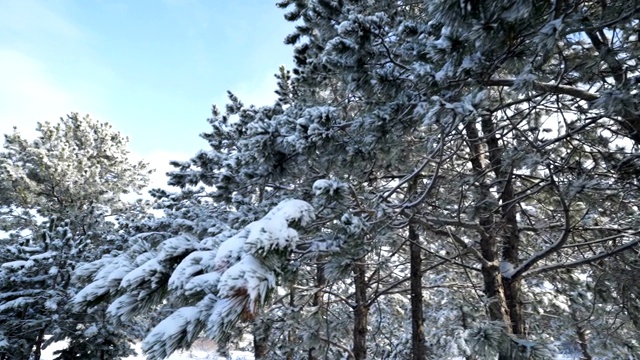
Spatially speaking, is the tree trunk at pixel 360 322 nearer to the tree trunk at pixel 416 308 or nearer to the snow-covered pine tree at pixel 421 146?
the snow-covered pine tree at pixel 421 146

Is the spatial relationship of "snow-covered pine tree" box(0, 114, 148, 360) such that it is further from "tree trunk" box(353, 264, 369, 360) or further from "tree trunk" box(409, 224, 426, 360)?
"tree trunk" box(409, 224, 426, 360)

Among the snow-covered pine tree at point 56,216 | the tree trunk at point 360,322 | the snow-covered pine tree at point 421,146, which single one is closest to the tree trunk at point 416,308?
the snow-covered pine tree at point 421,146

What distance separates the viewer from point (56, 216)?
806 centimetres

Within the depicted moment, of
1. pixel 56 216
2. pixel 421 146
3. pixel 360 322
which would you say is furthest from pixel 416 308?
pixel 56 216

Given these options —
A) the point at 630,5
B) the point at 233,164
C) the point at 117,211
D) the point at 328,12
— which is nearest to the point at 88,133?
the point at 117,211

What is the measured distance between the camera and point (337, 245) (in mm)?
2428

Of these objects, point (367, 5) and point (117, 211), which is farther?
point (117, 211)

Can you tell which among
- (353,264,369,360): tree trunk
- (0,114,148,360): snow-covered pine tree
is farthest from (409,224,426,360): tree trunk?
(0,114,148,360): snow-covered pine tree

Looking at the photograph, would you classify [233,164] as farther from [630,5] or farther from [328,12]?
[630,5]

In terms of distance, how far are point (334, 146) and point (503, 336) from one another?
8.58 feet

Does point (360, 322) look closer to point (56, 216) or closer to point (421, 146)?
point (421, 146)

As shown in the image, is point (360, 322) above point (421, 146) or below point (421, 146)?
below

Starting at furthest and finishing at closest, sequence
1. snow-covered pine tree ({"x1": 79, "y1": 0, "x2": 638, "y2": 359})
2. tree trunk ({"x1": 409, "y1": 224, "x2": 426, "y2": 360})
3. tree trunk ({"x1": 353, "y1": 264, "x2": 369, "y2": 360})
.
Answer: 1. tree trunk ({"x1": 353, "y1": 264, "x2": 369, "y2": 360})
2. tree trunk ({"x1": 409, "y1": 224, "x2": 426, "y2": 360})
3. snow-covered pine tree ({"x1": 79, "y1": 0, "x2": 638, "y2": 359})

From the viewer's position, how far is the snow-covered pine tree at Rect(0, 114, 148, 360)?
6.76m
